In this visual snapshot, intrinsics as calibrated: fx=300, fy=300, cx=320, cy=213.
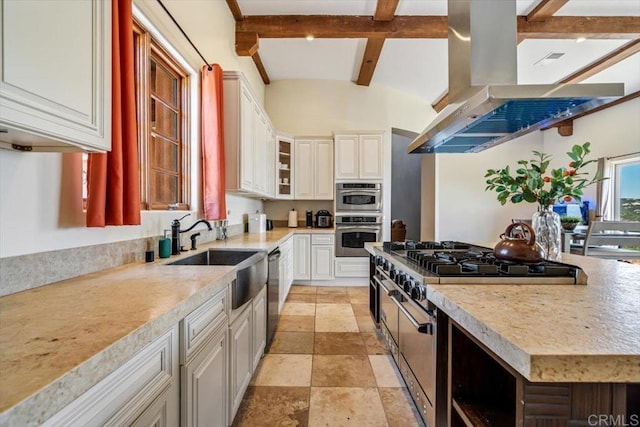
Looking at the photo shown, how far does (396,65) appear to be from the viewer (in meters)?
4.54

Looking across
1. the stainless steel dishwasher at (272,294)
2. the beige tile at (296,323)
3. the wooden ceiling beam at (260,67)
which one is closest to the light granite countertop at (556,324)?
the stainless steel dishwasher at (272,294)

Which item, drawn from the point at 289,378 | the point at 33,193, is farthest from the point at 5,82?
the point at 289,378

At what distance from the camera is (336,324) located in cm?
315

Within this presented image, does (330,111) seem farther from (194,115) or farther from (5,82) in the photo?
(5,82)

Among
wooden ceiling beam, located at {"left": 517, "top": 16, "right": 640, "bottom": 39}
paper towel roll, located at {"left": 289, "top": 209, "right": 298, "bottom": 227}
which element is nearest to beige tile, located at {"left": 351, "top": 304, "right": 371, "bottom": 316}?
paper towel roll, located at {"left": 289, "top": 209, "right": 298, "bottom": 227}

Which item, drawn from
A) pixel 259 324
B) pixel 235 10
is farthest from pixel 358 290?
pixel 235 10

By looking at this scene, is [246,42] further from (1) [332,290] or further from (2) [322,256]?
(1) [332,290]

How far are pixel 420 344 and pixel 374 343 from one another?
1.32 meters

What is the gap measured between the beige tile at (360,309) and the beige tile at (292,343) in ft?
2.57

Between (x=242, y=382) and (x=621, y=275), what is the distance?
204 centimetres

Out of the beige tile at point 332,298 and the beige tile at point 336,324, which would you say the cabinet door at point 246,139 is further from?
the beige tile at point 332,298

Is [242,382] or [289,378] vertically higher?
[242,382]

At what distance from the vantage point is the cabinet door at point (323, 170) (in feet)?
16.3

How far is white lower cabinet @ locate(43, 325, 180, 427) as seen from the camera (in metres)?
0.60
